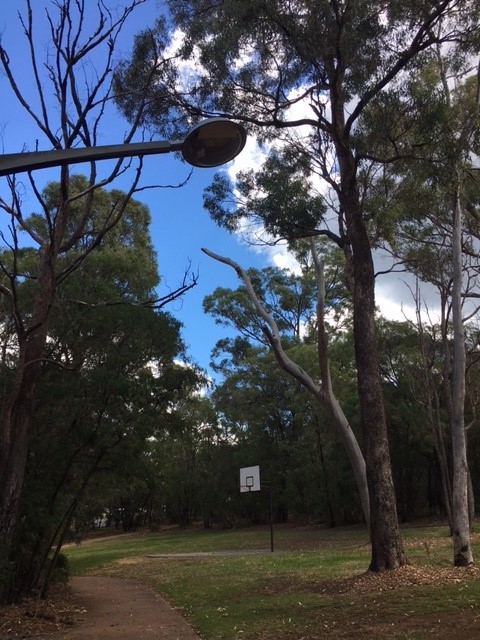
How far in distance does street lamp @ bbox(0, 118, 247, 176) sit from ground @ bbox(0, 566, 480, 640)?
16.2 feet

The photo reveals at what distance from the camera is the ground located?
6.78 meters

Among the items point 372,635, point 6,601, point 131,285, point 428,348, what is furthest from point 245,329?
point 372,635

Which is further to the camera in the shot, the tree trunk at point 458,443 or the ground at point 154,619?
the tree trunk at point 458,443

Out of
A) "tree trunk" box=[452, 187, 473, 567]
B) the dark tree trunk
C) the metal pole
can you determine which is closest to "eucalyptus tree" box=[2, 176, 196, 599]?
the dark tree trunk

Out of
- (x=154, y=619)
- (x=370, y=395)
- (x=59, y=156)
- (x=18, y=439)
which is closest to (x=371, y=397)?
(x=370, y=395)

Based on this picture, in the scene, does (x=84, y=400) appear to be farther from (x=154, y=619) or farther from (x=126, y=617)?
(x=154, y=619)

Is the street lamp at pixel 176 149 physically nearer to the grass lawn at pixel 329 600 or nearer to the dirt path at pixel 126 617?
the grass lawn at pixel 329 600

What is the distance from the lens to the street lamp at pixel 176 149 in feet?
13.4

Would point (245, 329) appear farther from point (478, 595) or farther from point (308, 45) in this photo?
point (478, 595)

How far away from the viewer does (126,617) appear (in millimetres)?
9625

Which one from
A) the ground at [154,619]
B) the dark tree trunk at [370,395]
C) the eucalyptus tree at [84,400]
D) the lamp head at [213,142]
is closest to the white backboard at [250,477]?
the ground at [154,619]

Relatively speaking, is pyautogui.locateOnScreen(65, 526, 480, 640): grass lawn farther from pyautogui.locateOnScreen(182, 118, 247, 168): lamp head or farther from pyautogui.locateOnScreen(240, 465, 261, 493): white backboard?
pyautogui.locateOnScreen(240, 465, 261, 493): white backboard

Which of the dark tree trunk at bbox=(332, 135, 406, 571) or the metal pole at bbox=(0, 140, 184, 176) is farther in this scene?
the dark tree trunk at bbox=(332, 135, 406, 571)

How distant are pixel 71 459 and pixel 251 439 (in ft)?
105
